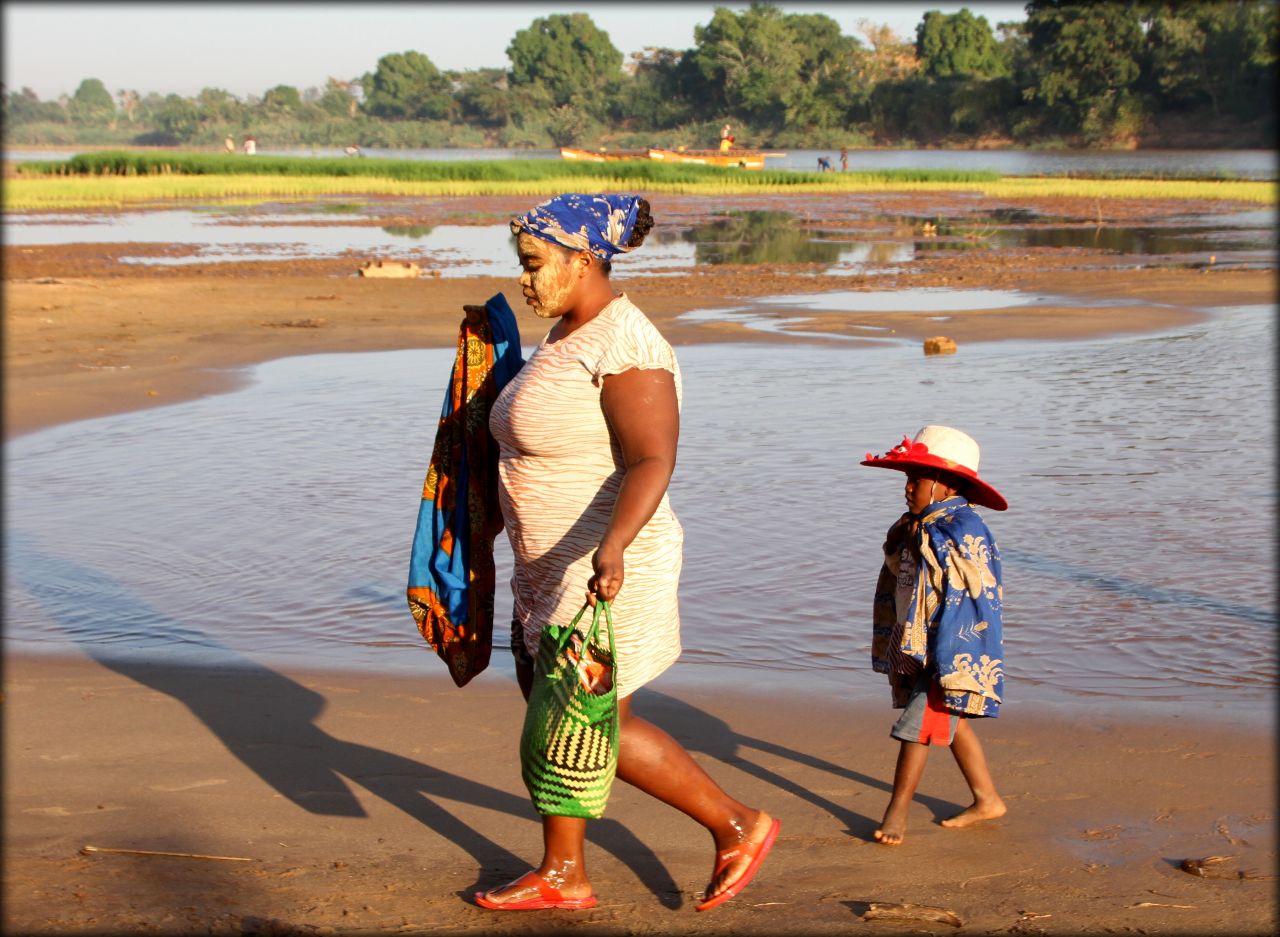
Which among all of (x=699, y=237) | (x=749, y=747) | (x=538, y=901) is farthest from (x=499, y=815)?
(x=699, y=237)

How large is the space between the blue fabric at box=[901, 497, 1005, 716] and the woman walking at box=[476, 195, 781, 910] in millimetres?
607

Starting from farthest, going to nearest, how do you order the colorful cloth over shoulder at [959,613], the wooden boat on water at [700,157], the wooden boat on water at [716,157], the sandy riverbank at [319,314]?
the wooden boat on water at [716,157] → the wooden boat on water at [700,157] → the sandy riverbank at [319,314] → the colorful cloth over shoulder at [959,613]

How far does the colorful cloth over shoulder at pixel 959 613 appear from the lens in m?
3.37

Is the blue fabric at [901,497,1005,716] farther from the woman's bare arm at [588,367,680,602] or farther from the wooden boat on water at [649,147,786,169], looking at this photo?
the wooden boat on water at [649,147,786,169]

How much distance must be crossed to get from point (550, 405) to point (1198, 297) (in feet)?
53.6

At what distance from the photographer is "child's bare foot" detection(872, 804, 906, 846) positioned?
11.4 ft

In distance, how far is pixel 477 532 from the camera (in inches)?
129

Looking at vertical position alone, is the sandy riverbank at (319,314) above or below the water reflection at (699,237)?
below

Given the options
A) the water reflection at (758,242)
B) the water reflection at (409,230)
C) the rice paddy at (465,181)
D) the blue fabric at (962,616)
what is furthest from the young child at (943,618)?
the rice paddy at (465,181)

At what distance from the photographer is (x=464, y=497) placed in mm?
3262

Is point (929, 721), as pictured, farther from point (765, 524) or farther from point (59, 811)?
point (765, 524)

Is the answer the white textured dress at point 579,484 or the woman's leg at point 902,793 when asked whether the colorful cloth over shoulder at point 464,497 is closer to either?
the white textured dress at point 579,484

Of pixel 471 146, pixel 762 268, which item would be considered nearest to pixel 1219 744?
pixel 762 268

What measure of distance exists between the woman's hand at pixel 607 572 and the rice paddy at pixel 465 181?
1431 inches
